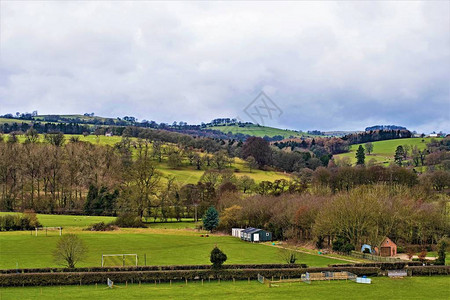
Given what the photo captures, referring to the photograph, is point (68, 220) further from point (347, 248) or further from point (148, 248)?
point (347, 248)

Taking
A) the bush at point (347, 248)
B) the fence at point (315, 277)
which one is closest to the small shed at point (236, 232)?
the bush at point (347, 248)

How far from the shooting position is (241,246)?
253 feet

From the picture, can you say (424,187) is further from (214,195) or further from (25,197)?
(25,197)

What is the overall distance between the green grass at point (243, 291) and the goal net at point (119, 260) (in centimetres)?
994

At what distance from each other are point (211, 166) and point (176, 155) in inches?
561

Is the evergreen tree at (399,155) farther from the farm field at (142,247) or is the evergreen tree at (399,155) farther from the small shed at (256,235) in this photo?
the farm field at (142,247)

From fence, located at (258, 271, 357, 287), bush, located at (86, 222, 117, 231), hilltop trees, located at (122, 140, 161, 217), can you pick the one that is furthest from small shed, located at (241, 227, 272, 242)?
fence, located at (258, 271, 357, 287)

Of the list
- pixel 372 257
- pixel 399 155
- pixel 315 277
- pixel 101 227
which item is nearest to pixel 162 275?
pixel 315 277

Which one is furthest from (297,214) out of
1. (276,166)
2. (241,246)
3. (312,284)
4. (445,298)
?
(276,166)

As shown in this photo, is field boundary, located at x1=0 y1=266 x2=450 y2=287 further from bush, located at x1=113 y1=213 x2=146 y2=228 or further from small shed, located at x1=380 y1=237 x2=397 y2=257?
bush, located at x1=113 y1=213 x2=146 y2=228

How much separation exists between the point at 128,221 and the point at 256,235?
88.1 ft

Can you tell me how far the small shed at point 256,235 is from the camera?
84.5m

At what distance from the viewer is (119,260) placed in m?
61.0

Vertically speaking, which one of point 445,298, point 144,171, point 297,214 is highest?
point 144,171
